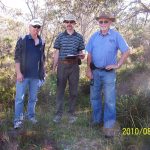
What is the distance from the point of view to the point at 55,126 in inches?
285

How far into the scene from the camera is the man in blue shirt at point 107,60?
6.53m

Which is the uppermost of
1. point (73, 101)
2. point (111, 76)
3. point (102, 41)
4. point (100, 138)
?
point (102, 41)

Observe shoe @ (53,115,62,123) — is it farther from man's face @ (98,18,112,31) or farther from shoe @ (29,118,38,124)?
man's face @ (98,18,112,31)

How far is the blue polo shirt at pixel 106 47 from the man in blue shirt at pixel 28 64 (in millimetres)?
973

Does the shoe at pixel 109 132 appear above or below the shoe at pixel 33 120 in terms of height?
below

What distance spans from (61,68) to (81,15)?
34.5ft

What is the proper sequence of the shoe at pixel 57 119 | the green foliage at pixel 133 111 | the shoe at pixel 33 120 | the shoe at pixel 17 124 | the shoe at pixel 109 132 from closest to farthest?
the shoe at pixel 109 132 < the green foliage at pixel 133 111 < the shoe at pixel 17 124 < the shoe at pixel 33 120 < the shoe at pixel 57 119

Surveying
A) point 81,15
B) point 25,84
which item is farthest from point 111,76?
point 81,15

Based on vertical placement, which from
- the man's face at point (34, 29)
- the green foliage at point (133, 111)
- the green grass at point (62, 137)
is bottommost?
the green grass at point (62, 137)

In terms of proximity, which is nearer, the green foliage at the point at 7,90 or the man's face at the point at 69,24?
the man's face at the point at 69,24

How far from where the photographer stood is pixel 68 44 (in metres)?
7.16

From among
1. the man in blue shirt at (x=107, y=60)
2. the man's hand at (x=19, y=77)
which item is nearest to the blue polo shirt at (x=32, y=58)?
the man's hand at (x=19, y=77)

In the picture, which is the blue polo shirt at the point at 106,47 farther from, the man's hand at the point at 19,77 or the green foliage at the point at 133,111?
the man's hand at the point at 19,77

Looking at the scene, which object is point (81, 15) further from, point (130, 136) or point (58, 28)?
point (130, 136)
